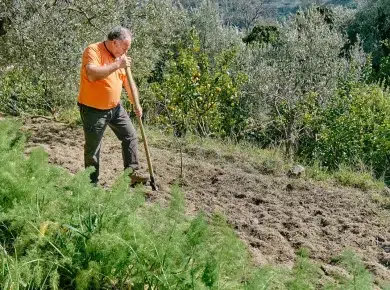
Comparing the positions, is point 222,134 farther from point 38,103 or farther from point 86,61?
point 86,61

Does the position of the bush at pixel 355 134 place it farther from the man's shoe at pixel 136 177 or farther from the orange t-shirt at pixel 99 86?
the orange t-shirt at pixel 99 86

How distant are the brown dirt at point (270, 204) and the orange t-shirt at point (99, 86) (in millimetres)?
1165

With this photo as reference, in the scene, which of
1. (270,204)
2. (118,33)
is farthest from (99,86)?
(270,204)

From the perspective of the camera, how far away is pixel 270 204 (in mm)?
6348

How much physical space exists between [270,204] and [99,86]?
2251mm

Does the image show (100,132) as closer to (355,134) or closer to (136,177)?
(136,177)

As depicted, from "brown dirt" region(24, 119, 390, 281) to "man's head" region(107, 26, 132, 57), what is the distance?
1.56m

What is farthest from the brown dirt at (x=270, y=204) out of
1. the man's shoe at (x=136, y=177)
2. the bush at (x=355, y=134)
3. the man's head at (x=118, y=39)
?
the bush at (x=355, y=134)

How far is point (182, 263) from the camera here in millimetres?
3027

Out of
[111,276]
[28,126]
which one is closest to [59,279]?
[111,276]

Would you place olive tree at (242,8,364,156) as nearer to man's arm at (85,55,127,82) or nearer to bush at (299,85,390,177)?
bush at (299,85,390,177)

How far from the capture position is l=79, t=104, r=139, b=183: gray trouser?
560 centimetres

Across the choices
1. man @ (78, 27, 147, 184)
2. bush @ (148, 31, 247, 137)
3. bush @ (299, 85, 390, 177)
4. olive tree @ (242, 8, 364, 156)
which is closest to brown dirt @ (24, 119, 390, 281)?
man @ (78, 27, 147, 184)

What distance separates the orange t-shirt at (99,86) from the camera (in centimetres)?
547
